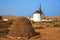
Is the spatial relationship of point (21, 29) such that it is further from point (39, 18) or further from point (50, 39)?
point (39, 18)

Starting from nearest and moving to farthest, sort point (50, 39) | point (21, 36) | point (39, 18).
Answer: point (50, 39) → point (21, 36) → point (39, 18)

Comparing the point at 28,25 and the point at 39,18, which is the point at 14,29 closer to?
the point at 28,25

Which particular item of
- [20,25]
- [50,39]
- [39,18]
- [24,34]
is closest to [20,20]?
[20,25]

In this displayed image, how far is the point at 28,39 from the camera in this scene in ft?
55.5

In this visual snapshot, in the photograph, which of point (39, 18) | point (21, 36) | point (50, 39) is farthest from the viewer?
point (39, 18)

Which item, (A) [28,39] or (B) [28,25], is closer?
(A) [28,39]

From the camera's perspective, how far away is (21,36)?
1733 cm

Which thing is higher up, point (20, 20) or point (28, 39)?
point (20, 20)

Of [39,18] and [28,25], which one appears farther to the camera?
[39,18]

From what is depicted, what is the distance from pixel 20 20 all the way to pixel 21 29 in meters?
1.09

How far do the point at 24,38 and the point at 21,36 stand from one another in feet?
1.40

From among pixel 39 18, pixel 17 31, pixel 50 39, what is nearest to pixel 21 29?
pixel 17 31

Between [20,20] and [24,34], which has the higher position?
[20,20]

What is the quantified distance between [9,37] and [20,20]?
6.99 ft
